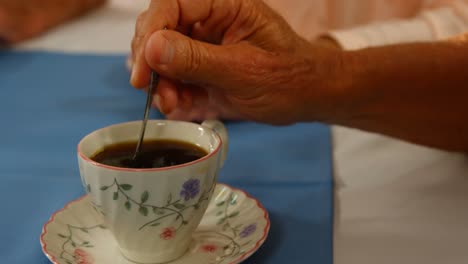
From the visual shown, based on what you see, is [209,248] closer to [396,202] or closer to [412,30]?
[396,202]

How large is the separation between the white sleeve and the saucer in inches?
19.8

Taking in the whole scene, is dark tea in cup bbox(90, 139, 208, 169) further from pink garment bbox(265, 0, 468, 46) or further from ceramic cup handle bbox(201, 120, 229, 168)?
pink garment bbox(265, 0, 468, 46)

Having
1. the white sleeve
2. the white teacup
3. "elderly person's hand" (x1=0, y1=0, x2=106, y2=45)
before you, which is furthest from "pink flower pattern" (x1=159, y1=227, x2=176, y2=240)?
"elderly person's hand" (x1=0, y1=0, x2=106, y2=45)

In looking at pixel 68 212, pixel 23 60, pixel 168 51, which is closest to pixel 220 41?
pixel 168 51

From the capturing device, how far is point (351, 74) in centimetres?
72

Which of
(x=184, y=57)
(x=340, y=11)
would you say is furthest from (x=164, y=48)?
(x=340, y=11)

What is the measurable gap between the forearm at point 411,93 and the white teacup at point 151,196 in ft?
0.76

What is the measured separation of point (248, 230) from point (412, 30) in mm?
656

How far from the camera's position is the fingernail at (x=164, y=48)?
0.57 metres

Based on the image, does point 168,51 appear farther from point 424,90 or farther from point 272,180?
point 424,90

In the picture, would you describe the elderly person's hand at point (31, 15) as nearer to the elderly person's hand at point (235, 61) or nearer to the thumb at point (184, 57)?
the elderly person's hand at point (235, 61)

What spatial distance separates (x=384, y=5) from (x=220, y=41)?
2.62ft

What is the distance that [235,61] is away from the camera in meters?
0.61

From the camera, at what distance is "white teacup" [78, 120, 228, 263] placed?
1.70 ft
